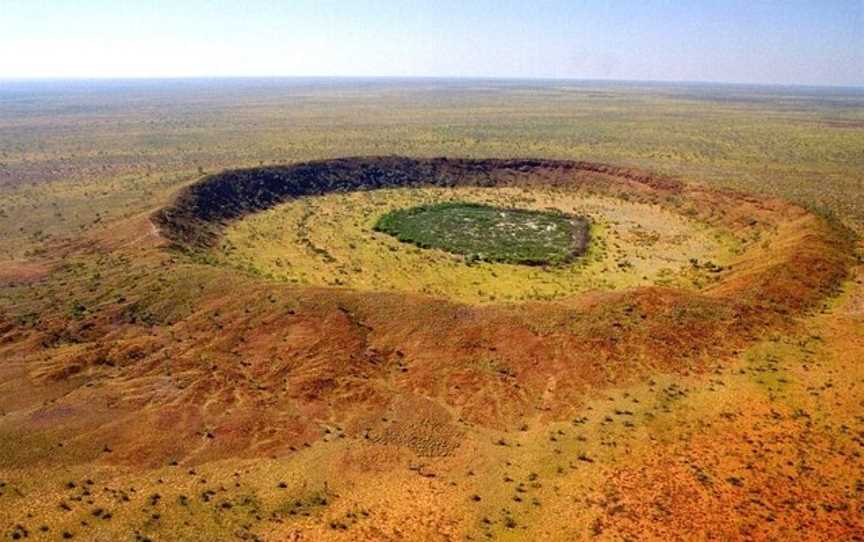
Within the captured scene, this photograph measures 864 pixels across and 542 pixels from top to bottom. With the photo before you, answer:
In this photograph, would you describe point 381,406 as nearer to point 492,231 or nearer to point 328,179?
point 492,231

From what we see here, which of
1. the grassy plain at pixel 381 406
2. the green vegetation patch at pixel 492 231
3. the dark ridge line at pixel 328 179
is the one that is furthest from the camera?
the dark ridge line at pixel 328 179

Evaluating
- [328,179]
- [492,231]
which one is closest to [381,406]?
[492,231]

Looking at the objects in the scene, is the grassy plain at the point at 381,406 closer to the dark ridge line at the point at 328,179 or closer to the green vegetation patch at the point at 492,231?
the green vegetation patch at the point at 492,231

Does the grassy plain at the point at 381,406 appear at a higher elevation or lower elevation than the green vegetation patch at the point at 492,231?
lower

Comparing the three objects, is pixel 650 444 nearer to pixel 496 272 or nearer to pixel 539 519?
pixel 539 519

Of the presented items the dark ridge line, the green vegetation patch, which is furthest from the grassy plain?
the dark ridge line

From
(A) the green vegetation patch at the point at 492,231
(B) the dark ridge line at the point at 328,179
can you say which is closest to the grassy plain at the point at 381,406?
(A) the green vegetation patch at the point at 492,231

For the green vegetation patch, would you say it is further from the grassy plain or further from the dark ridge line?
the dark ridge line
